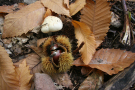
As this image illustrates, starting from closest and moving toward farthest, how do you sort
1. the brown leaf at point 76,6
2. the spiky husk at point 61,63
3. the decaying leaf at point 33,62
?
1. the spiky husk at point 61,63
2. the decaying leaf at point 33,62
3. the brown leaf at point 76,6

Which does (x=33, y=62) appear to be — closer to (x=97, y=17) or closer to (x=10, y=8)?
(x=10, y=8)

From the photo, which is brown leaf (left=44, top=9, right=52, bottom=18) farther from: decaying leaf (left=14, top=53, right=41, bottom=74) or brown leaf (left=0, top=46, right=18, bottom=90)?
brown leaf (left=0, top=46, right=18, bottom=90)

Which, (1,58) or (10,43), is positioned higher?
(10,43)

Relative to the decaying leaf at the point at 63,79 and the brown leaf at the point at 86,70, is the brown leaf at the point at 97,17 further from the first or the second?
the decaying leaf at the point at 63,79

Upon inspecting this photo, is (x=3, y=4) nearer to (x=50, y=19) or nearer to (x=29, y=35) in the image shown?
(x=29, y=35)

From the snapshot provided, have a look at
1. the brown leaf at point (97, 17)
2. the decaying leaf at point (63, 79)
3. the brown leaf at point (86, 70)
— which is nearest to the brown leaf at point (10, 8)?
the brown leaf at point (97, 17)

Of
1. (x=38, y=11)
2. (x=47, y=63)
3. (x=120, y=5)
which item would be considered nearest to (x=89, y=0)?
(x=120, y=5)

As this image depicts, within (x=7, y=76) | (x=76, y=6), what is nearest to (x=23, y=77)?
(x=7, y=76)
